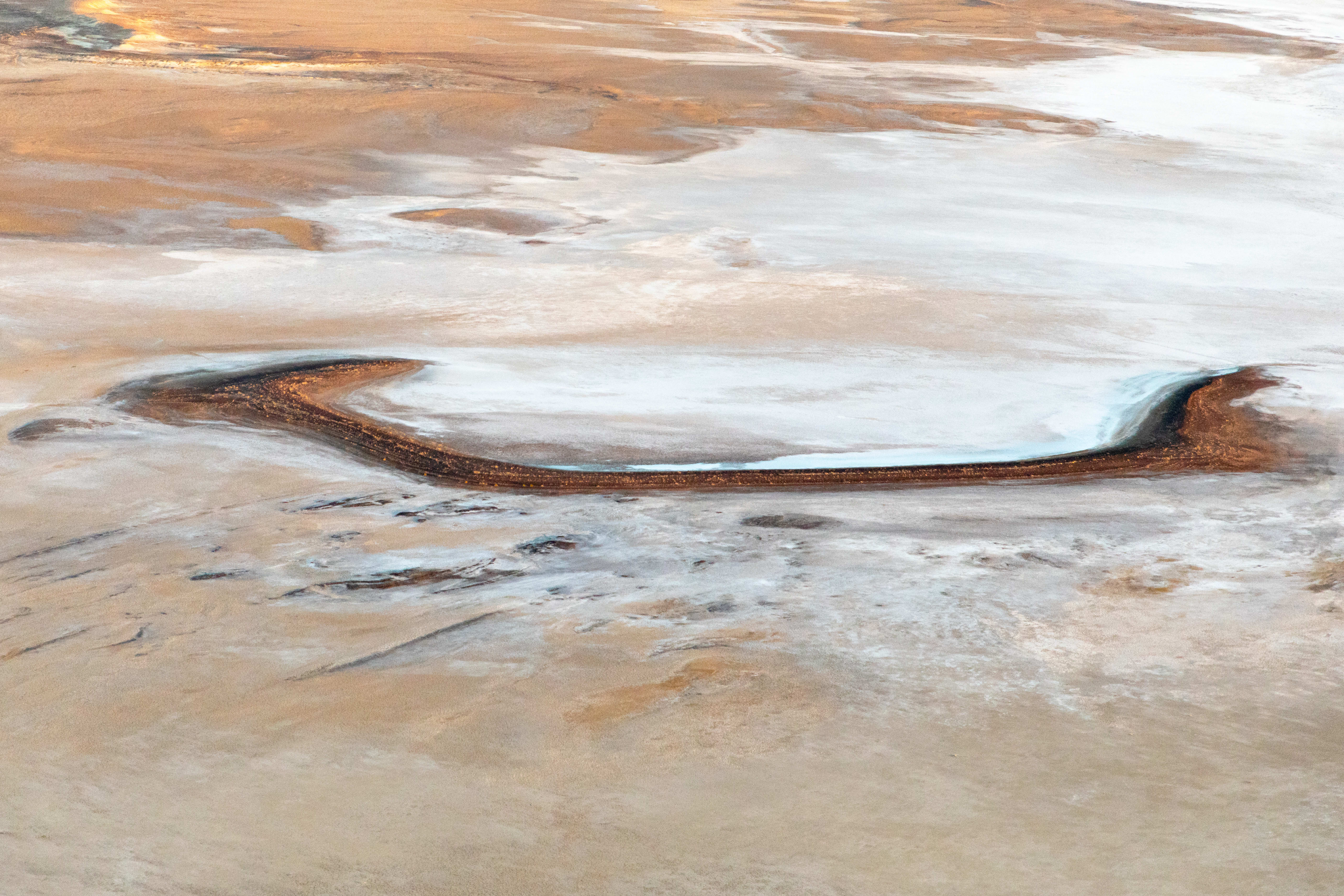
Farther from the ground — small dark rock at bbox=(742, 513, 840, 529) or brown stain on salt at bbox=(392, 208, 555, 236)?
brown stain on salt at bbox=(392, 208, 555, 236)

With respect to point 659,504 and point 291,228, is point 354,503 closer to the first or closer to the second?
point 659,504

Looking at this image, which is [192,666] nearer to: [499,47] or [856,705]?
[856,705]

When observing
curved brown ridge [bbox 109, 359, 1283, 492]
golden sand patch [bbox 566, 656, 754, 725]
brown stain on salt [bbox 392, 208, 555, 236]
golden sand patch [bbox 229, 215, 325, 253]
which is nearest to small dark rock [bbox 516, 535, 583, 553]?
curved brown ridge [bbox 109, 359, 1283, 492]

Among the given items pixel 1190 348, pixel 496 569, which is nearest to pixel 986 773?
pixel 496 569

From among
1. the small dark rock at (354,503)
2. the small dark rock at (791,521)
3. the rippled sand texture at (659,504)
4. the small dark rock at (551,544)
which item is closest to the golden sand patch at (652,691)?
the rippled sand texture at (659,504)

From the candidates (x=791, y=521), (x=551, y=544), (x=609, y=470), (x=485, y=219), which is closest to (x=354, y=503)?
(x=551, y=544)

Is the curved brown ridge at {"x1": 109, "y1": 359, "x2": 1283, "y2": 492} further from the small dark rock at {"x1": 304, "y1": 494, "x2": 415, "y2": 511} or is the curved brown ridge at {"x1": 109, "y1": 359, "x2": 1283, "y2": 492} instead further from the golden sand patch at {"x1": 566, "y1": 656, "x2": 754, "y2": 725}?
the golden sand patch at {"x1": 566, "y1": 656, "x2": 754, "y2": 725}
